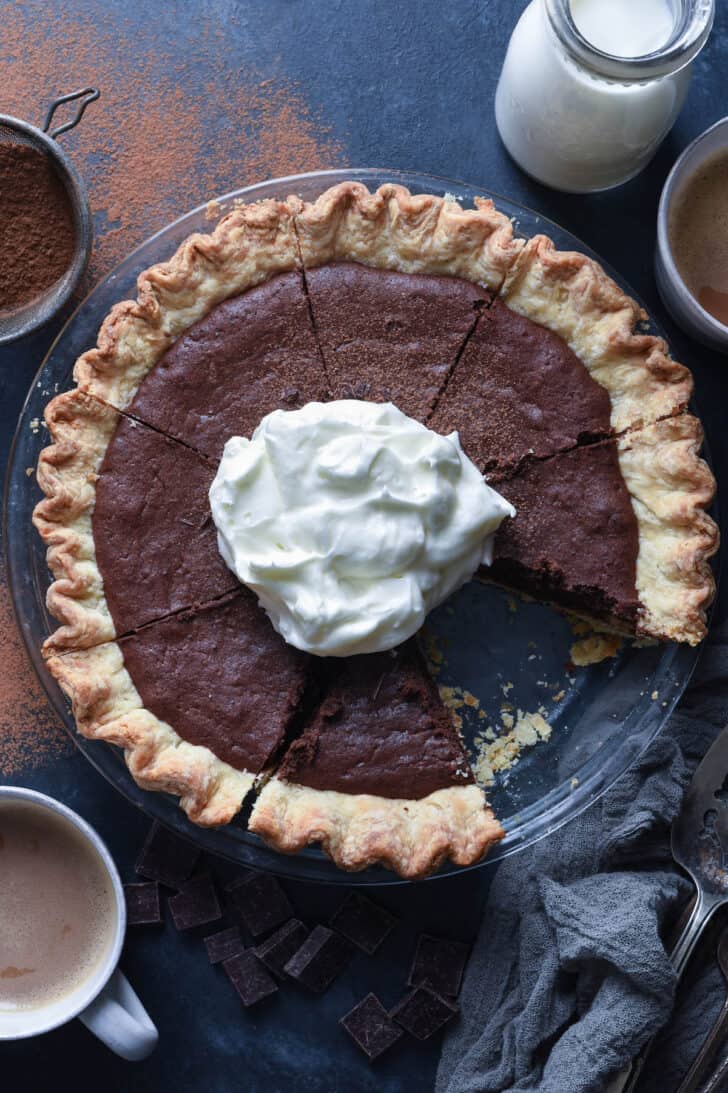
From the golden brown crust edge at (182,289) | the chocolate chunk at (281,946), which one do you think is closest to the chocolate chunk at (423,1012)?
the chocolate chunk at (281,946)

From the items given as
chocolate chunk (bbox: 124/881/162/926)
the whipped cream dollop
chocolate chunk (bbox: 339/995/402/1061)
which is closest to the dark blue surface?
chocolate chunk (bbox: 124/881/162/926)

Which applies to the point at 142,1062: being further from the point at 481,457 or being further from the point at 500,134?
the point at 500,134

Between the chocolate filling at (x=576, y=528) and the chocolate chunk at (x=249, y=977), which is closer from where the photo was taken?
the chocolate filling at (x=576, y=528)

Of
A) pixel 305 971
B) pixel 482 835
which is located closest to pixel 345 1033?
pixel 305 971

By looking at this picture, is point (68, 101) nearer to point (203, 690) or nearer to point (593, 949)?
point (203, 690)

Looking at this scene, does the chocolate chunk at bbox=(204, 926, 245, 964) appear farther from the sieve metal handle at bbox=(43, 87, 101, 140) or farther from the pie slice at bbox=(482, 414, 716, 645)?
the sieve metal handle at bbox=(43, 87, 101, 140)

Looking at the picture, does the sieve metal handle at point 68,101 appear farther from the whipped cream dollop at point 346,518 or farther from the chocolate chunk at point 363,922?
Result: the chocolate chunk at point 363,922

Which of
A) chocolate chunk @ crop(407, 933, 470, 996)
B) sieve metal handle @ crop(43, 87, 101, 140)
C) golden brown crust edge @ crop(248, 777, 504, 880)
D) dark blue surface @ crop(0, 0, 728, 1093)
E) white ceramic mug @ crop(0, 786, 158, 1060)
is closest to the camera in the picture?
golden brown crust edge @ crop(248, 777, 504, 880)
